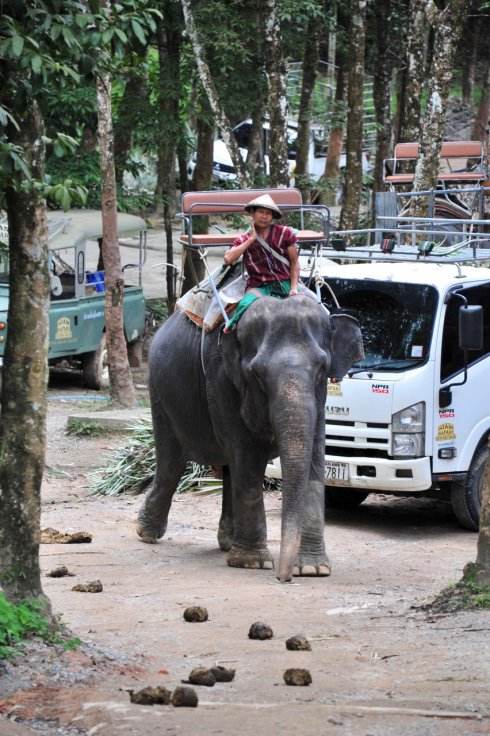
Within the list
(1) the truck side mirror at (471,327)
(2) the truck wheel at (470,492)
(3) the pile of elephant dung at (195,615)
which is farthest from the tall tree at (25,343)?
(2) the truck wheel at (470,492)

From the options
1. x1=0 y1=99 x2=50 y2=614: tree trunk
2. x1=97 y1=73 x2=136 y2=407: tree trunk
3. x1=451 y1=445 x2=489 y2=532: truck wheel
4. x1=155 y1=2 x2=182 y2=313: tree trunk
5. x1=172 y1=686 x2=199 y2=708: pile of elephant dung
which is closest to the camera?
x1=172 y1=686 x2=199 y2=708: pile of elephant dung

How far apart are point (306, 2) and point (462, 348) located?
12647 mm

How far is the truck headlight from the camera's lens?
11430 mm

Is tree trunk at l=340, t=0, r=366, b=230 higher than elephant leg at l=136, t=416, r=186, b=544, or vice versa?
tree trunk at l=340, t=0, r=366, b=230

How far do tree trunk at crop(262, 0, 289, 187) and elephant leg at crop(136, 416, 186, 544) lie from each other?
936cm

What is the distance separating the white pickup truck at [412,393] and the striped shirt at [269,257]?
6.37 feet

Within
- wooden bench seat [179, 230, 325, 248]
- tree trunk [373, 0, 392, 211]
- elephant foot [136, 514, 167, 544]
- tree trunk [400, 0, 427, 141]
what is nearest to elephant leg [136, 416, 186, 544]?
elephant foot [136, 514, 167, 544]

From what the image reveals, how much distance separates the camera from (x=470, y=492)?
11.8 metres

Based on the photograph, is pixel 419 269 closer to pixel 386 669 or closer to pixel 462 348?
pixel 462 348

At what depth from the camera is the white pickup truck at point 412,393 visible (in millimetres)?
11445

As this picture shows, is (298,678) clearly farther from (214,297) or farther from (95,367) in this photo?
(95,367)

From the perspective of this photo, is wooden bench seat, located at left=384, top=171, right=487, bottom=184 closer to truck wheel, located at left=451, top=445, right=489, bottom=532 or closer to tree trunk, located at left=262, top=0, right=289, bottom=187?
tree trunk, located at left=262, top=0, right=289, bottom=187

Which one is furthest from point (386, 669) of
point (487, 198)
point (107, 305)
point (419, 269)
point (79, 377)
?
point (79, 377)

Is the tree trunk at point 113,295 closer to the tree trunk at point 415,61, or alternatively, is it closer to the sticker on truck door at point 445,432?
the tree trunk at point 415,61
